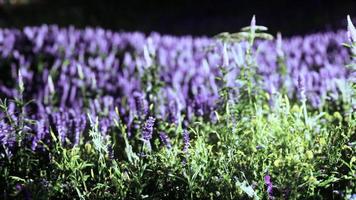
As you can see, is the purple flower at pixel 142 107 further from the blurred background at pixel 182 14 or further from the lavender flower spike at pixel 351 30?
the blurred background at pixel 182 14

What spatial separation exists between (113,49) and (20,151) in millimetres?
4350

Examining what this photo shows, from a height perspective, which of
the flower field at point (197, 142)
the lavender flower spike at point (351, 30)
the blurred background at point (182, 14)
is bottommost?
the flower field at point (197, 142)

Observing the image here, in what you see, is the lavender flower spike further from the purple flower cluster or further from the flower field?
the purple flower cluster

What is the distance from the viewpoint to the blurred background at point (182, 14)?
40.1 feet

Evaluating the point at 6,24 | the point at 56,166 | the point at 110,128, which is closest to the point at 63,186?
the point at 56,166

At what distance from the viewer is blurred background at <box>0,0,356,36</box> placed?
12234 mm

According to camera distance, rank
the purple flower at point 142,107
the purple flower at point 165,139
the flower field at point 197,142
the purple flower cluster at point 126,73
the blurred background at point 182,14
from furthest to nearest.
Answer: the blurred background at point 182,14
the purple flower cluster at point 126,73
the purple flower at point 142,107
the purple flower at point 165,139
the flower field at point 197,142

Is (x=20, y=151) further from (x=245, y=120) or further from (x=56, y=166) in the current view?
(x=245, y=120)

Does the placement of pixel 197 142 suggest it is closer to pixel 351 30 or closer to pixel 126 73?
pixel 351 30

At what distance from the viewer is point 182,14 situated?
15.2 m

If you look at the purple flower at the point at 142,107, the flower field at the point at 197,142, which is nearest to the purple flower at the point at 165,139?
the flower field at the point at 197,142

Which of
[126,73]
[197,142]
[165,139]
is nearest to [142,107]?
[165,139]

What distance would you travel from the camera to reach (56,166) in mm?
3195

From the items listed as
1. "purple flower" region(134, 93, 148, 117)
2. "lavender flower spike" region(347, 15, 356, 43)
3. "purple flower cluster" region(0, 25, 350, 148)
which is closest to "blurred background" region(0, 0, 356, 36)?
"purple flower cluster" region(0, 25, 350, 148)
